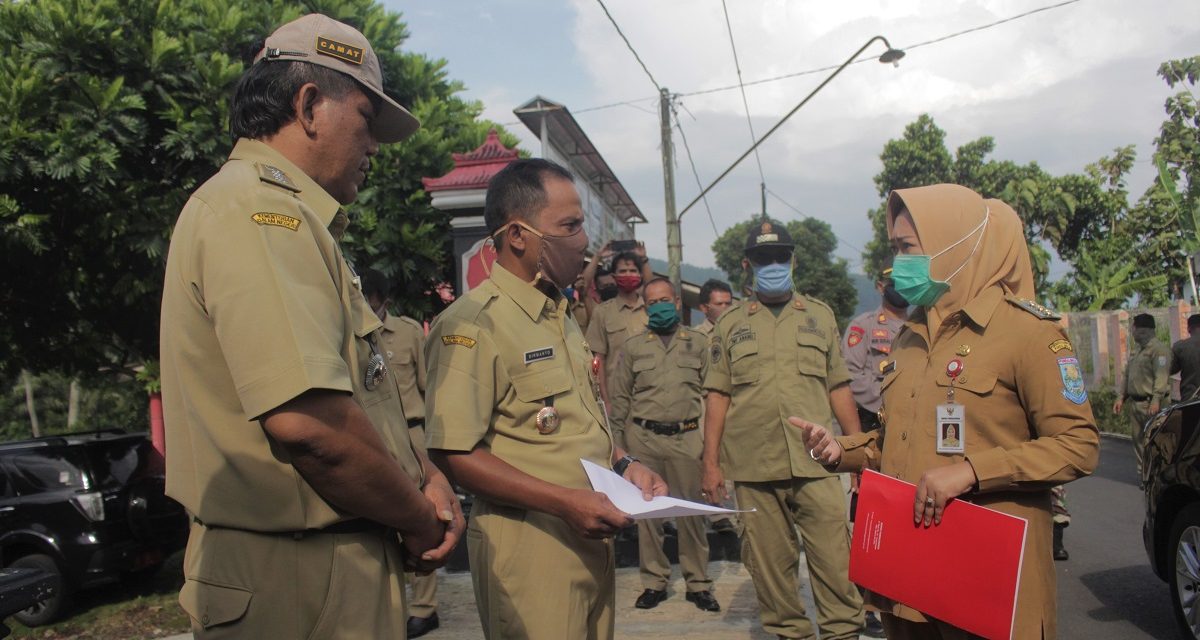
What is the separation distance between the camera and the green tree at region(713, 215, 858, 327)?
4512cm

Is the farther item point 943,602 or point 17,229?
point 17,229

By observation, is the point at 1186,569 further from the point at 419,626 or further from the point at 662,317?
the point at 419,626

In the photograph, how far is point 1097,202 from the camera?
22797 mm

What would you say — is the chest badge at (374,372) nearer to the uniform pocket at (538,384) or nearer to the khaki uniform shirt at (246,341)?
the khaki uniform shirt at (246,341)

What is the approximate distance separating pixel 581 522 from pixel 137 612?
18.6ft

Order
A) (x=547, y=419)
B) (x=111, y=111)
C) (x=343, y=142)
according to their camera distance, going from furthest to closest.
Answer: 1. (x=111, y=111)
2. (x=547, y=419)
3. (x=343, y=142)

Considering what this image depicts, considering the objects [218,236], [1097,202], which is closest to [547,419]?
[218,236]

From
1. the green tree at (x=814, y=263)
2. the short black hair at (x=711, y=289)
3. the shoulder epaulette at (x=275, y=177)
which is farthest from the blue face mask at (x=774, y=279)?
the green tree at (x=814, y=263)

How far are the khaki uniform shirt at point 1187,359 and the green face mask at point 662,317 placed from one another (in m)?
5.99

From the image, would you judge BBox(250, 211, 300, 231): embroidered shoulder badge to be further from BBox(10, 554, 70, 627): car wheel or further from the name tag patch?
BBox(10, 554, 70, 627): car wheel

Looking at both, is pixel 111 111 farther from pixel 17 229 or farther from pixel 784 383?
pixel 784 383

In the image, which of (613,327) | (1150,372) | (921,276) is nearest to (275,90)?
(921,276)

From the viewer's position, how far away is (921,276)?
2475mm

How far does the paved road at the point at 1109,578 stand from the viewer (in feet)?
15.7
